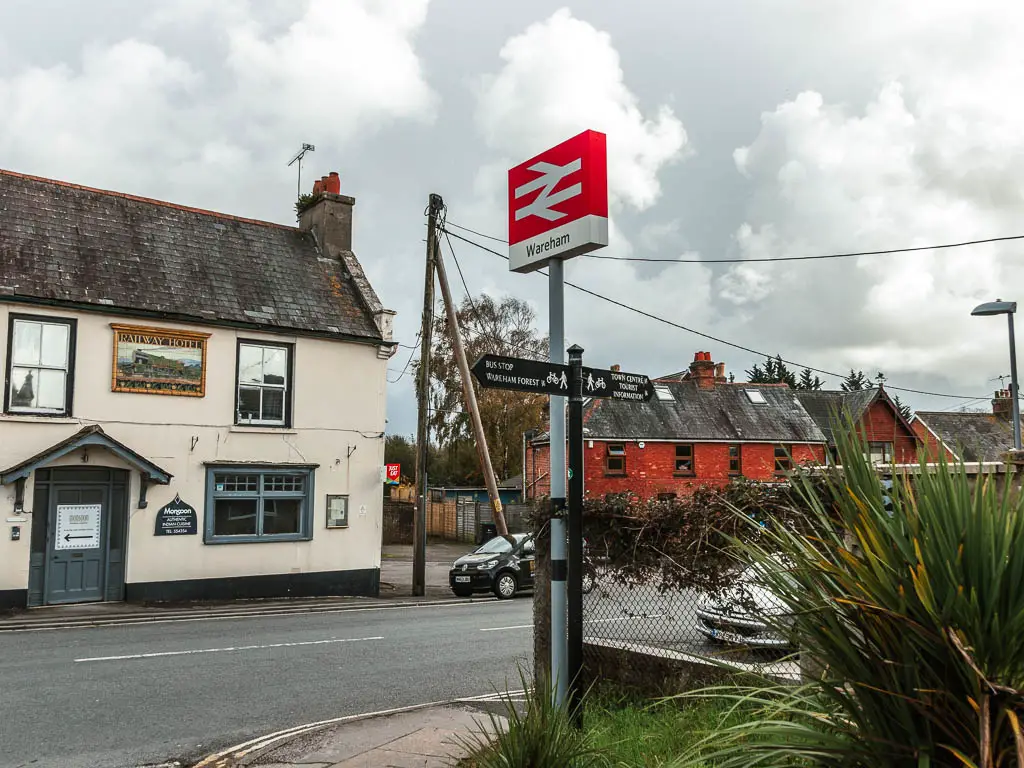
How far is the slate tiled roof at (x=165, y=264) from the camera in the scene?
16.6 metres

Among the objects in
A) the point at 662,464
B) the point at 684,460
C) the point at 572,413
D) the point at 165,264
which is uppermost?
the point at 165,264

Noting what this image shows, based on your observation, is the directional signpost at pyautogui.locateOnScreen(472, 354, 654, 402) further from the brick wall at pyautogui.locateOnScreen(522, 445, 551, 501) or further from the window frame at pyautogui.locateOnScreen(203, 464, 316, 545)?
the brick wall at pyautogui.locateOnScreen(522, 445, 551, 501)

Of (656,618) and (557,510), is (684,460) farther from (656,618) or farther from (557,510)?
(557,510)

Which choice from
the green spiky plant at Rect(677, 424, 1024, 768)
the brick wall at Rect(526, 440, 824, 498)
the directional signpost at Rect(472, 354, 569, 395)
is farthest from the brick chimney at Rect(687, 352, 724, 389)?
the green spiky plant at Rect(677, 424, 1024, 768)

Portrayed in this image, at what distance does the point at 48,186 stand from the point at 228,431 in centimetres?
638

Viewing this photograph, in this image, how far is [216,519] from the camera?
1755 centimetres

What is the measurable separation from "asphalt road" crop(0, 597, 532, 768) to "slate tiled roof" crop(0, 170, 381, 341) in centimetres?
657

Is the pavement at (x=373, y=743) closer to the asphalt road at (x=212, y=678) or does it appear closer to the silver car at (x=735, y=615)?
the asphalt road at (x=212, y=678)

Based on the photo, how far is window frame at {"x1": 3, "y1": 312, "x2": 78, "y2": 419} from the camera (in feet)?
50.9

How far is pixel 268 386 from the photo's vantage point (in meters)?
18.4

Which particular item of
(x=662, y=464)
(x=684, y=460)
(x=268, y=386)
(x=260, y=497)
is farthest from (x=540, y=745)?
(x=684, y=460)

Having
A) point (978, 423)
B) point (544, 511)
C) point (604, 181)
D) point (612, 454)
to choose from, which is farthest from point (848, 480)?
point (978, 423)

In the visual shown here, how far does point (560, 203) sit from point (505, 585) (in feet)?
48.4

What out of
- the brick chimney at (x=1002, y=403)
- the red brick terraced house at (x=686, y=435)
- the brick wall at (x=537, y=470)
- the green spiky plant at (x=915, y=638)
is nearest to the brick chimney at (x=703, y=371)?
the red brick terraced house at (x=686, y=435)
